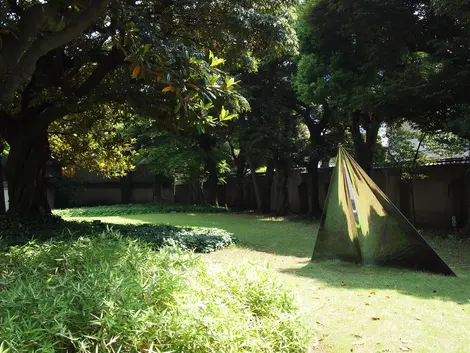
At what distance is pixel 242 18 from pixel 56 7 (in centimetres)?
510

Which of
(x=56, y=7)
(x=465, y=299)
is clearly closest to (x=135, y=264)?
(x=56, y=7)

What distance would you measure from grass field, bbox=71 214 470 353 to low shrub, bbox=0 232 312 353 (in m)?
0.63

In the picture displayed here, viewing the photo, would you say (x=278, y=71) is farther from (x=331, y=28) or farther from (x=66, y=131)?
(x=66, y=131)

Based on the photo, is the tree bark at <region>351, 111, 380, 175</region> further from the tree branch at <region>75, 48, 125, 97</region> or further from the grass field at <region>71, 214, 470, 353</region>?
the tree branch at <region>75, 48, 125, 97</region>

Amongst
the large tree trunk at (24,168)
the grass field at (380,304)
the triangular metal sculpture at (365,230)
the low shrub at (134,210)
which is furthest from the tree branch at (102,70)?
the low shrub at (134,210)

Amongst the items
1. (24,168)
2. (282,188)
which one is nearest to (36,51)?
(24,168)

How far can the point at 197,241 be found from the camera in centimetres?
963

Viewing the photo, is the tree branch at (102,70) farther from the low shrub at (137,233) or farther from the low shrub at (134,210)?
the low shrub at (134,210)

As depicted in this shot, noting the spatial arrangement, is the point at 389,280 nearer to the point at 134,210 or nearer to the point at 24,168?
the point at 24,168

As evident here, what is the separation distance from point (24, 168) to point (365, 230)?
8314mm

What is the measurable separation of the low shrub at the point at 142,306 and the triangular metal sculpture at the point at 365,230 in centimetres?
368

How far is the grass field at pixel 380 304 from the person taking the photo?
3824 mm

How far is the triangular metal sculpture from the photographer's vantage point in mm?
7191

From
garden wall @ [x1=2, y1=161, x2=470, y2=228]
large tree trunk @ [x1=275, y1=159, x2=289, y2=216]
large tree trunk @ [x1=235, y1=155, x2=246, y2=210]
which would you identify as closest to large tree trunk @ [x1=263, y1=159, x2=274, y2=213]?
garden wall @ [x1=2, y1=161, x2=470, y2=228]
